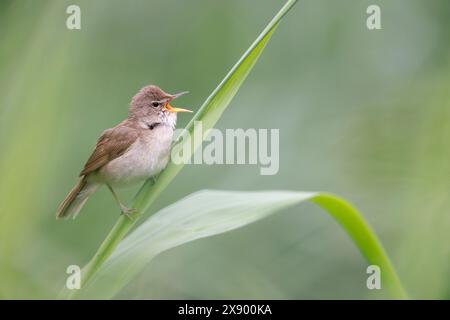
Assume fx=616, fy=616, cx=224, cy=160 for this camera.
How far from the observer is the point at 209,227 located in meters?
1.96

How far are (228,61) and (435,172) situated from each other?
63.5 inches

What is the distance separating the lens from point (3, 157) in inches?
77.1

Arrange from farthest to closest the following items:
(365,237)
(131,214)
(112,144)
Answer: (112,144) → (131,214) → (365,237)

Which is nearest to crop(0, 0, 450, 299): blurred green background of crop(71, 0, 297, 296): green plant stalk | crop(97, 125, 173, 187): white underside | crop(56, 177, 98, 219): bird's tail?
crop(56, 177, 98, 219): bird's tail

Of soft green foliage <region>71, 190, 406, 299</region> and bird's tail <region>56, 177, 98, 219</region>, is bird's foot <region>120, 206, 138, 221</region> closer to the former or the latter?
soft green foliage <region>71, 190, 406, 299</region>

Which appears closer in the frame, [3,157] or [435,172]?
[3,157]

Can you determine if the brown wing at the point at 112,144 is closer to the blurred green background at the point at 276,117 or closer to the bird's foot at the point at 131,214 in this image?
the blurred green background at the point at 276,117

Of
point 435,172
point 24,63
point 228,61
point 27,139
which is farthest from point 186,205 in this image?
point 228,61

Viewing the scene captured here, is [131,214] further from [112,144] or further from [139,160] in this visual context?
[112,144]

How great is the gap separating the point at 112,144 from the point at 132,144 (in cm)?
9

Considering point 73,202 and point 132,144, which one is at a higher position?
point 132,144

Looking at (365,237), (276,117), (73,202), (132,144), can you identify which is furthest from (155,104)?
(365,237)

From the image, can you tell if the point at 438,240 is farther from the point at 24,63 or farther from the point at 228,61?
the point at 228,61

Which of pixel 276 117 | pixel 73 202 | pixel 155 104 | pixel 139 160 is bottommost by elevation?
pixel 73 202
